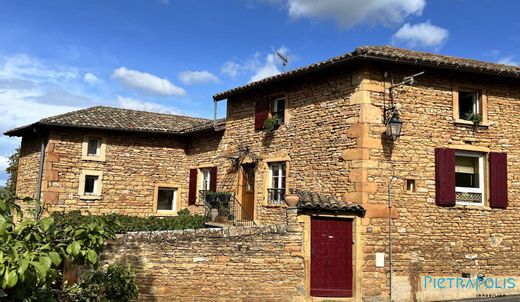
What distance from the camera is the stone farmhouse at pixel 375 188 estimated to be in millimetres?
9695

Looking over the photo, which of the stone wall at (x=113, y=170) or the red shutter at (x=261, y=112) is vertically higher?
the red shutter at (x=261, y=112)

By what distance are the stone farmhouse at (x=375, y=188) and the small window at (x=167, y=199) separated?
5.04 m

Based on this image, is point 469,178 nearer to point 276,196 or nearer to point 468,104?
point 468,104

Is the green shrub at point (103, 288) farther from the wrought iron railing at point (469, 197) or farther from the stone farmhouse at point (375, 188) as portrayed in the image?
the wrought iron railing at point (469, 197)

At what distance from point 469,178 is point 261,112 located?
6121 mm

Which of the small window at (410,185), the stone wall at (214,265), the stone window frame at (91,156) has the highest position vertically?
the stone window frame at (91,156)

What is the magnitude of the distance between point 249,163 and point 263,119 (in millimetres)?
1513

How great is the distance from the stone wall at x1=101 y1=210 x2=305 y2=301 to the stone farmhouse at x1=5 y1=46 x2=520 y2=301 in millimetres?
29

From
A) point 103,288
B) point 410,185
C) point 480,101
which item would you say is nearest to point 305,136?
point 410,185

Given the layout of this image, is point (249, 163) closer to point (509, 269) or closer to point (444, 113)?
point (444, 113)

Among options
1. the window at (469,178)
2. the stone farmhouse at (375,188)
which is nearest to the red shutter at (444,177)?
the stone farmhouse at (375,188)

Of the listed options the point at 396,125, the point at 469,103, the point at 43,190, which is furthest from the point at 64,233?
the point at 43,190

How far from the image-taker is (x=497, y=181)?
1164cm

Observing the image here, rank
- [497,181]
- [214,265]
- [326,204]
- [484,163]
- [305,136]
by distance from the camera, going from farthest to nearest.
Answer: [305,136]
[484,163]
[497,181]
[326,204]
[214,265]
